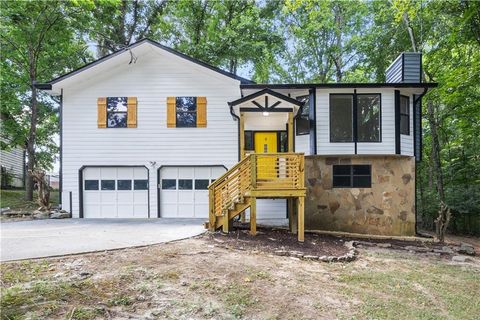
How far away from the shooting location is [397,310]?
13.5 ft

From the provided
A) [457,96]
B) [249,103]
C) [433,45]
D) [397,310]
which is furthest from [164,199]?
[433,45]

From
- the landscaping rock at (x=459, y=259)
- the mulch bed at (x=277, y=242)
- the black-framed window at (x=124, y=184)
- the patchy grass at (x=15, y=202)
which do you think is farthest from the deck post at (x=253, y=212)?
the patchy grass at (x=15, y=202)

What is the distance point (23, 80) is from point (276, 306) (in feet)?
56.5

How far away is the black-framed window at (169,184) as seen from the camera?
1175 cm

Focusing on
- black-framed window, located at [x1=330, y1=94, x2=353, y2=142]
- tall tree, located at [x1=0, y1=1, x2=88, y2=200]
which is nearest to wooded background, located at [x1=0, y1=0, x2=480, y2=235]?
tall tree, located at [x1=0, y1=1, x2=88, y2=200]

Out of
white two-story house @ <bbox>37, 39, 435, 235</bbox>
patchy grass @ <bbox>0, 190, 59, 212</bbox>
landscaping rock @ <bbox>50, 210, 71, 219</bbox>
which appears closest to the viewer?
landscaping rock @ <bbox>50, 210, 71, 219</bbox>

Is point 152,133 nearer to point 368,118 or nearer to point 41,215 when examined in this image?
point 41,215

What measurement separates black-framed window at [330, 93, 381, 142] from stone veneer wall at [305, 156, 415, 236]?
77 cm

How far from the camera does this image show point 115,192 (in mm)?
11734

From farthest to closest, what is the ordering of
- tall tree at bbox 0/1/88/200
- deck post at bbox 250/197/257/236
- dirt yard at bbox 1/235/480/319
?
tall tree at bbox 0/1/88/200
deck post at bbox 250/197/257/236
dirt yard at bbox 1/235/480/319

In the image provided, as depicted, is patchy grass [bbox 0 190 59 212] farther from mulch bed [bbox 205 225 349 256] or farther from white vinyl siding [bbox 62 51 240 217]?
mulch bed [bbox 205 225 349 256]

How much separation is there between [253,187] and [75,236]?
15.7 ft

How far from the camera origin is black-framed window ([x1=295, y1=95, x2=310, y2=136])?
10.6 m

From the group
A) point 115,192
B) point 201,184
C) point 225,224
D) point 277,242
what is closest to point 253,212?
point 225,224
